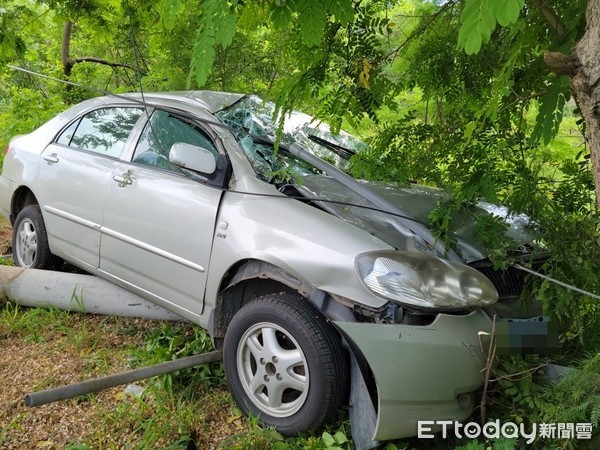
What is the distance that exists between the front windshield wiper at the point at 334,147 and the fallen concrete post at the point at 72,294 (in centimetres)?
164

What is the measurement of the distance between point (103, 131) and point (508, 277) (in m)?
3.05

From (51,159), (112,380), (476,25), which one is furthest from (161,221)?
(476,25)

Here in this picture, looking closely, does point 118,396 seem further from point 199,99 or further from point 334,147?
point 334,147

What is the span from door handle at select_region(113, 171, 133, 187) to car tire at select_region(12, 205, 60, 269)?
116cm

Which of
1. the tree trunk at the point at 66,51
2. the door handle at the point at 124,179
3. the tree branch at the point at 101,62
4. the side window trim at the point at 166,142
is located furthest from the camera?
the tree trunk at the point at 66,51

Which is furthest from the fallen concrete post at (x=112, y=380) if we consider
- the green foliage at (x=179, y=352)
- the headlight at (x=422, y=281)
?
the headlight at (x=422, y=281)

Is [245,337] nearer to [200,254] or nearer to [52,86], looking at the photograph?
[200,254]

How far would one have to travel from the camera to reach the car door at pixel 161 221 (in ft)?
10.3

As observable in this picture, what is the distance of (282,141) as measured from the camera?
3.50 metres

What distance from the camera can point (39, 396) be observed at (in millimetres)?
2500

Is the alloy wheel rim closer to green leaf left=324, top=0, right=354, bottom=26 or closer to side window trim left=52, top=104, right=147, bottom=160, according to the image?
green leaf left=324, top=0, right=354, bottom=26

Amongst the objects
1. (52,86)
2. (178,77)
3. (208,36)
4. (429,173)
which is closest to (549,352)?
(429,173)

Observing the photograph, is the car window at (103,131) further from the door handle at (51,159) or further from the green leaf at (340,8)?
the green leaf at (340,8)

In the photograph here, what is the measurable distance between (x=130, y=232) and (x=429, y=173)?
193cm
